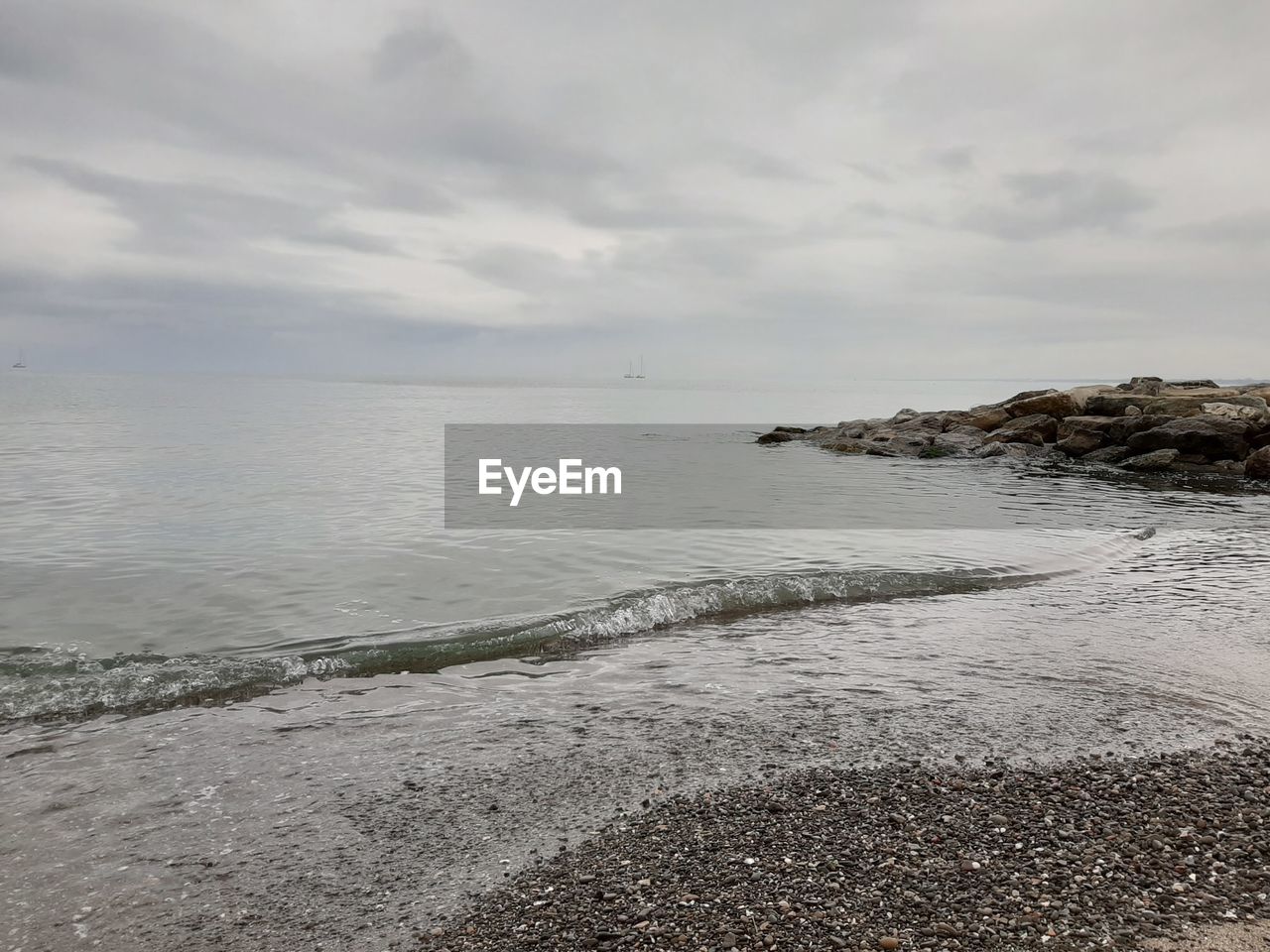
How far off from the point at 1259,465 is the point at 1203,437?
10.4ft

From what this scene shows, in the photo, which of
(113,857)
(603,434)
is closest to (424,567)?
(113,857)

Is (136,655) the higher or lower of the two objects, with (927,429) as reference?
lower

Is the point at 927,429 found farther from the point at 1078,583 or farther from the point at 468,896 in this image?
the point at 468,896

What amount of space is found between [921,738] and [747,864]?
256 cm

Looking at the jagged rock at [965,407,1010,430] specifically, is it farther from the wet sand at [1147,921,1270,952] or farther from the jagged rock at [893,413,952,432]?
the wet sand at [1147,921,1270,952]

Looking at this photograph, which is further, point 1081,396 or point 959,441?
point 1081,396

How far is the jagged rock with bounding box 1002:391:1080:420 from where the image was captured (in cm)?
4075

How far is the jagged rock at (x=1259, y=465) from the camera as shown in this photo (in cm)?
2759

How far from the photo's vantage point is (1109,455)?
1324 inches

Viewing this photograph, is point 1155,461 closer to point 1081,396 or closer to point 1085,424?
point 1085,424

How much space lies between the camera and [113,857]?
488 cm

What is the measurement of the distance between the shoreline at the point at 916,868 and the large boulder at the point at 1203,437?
100 feet
